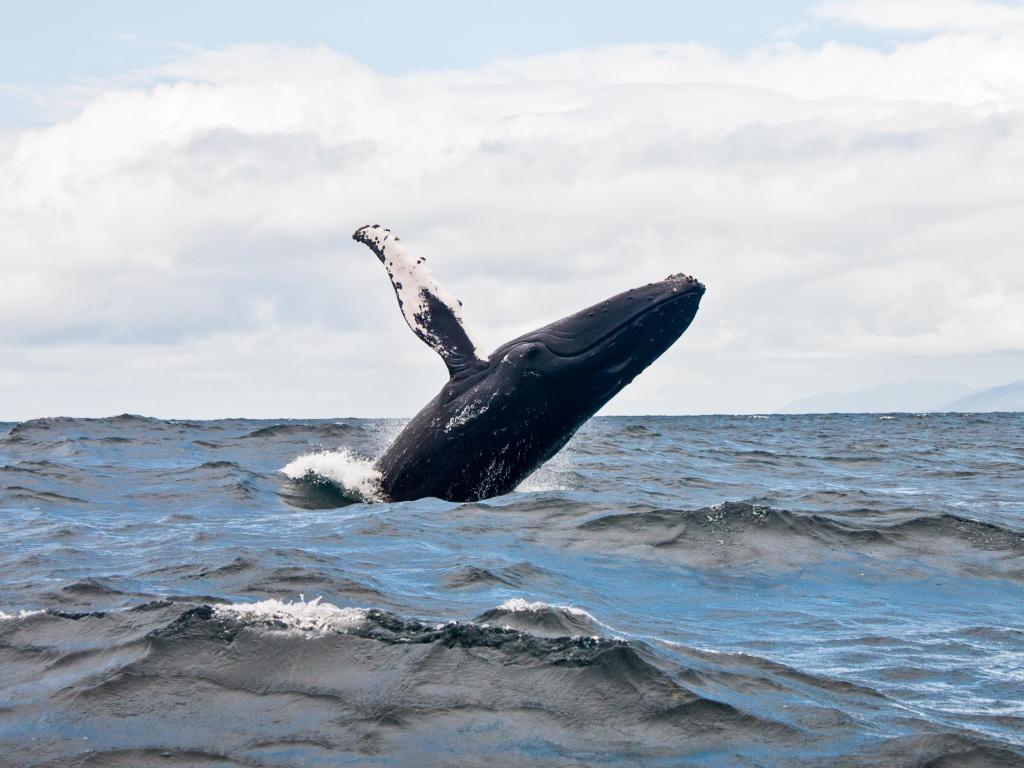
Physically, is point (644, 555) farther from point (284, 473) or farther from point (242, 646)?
point (284, 473)

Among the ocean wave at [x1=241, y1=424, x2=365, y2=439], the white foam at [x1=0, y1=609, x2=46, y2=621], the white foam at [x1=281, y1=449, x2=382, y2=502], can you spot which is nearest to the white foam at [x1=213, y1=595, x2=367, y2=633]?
the white foam at [x1=0, y1=609, x2=46, y2=621]

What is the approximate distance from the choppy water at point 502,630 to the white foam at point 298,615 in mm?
24

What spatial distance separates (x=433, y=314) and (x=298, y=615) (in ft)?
20.6

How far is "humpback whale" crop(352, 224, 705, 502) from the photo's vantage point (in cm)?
1209

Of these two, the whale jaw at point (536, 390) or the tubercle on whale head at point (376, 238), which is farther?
the tubercle on whale head at point (376, 238)

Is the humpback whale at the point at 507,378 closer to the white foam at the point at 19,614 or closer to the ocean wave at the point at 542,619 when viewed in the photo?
the ocean wave at the point at 542,619

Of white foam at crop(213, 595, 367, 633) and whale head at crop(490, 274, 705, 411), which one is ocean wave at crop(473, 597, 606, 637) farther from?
whale head at crop(490, 274, 705, 411)

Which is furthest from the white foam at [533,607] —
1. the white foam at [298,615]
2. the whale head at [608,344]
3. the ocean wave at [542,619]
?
the whale head at [608,344]

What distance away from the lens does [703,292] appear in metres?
12.0

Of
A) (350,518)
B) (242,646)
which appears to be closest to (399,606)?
(242,646)

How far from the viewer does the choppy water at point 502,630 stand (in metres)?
5.43

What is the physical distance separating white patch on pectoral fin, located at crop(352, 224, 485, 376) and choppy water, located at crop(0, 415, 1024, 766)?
1.69 m

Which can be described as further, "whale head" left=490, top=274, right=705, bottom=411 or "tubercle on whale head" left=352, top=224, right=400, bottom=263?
"tubercle on whale head" left=352, top=224, right=400, bottom=263

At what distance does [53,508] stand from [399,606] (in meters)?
7.50
